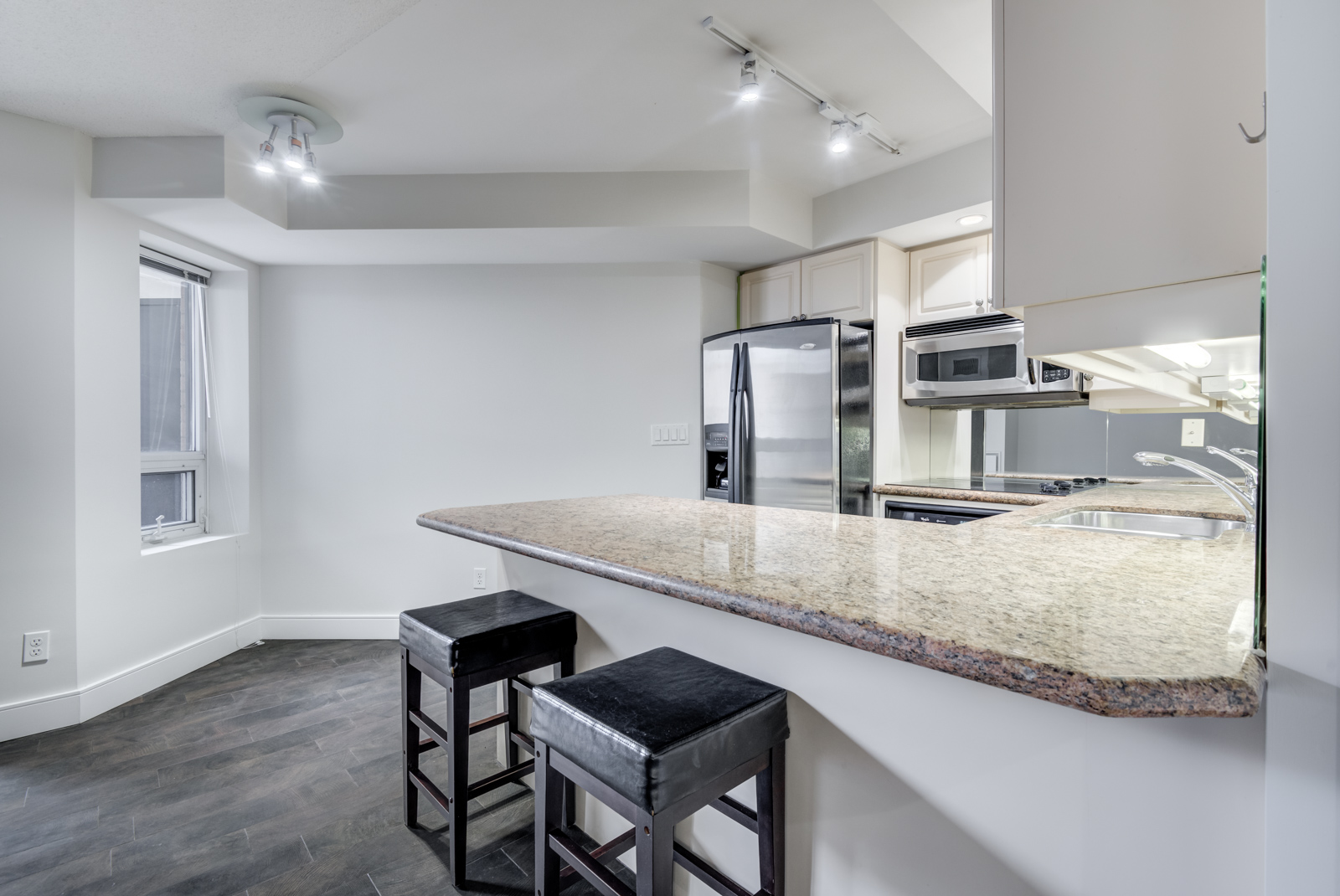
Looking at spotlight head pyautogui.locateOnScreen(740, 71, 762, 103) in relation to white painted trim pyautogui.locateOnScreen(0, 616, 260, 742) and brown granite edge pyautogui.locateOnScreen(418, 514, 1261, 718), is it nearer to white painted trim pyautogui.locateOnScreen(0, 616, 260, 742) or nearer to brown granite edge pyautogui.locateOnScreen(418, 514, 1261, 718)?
brown granite edge pyautogui.locateOnScreen(418, 514, 1261, 718)

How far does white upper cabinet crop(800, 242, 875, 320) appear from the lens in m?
3.20

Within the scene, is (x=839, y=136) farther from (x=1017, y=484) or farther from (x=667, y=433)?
(x=1017, y=484)

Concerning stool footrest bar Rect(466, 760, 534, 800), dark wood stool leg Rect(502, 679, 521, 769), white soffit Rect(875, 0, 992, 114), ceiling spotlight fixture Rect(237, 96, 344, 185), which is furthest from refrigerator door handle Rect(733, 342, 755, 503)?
ceiling spotlight fixture Rect(237, 96, 344, 185)

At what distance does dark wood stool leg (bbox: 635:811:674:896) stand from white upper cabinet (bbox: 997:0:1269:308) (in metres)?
1.04

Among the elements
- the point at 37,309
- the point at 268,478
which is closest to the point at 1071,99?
the point at 37,309

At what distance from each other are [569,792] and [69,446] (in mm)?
2407

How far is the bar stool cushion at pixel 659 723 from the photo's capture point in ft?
3.26

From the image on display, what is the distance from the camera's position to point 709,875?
1.20 m

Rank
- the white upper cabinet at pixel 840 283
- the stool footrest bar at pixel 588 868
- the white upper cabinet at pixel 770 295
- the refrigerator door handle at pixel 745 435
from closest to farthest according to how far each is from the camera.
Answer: the stool footrest bar at pixel 588 868, the white upper cabinet at pixel 840 283, the refrigerator door handle at pixel 745 435, the white upper cabinet at pixel 770 295

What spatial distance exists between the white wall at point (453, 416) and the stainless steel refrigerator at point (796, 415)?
0.96 ft

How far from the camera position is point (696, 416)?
3.62 meters

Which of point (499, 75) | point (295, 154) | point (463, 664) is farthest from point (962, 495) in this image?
point (295, 154)

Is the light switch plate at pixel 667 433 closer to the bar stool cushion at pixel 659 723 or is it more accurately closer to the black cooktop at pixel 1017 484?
the black cooktop at pixel 1017 484

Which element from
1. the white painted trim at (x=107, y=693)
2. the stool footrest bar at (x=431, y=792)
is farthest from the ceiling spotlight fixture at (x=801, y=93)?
the white painted trim at (x=107, y=693)
